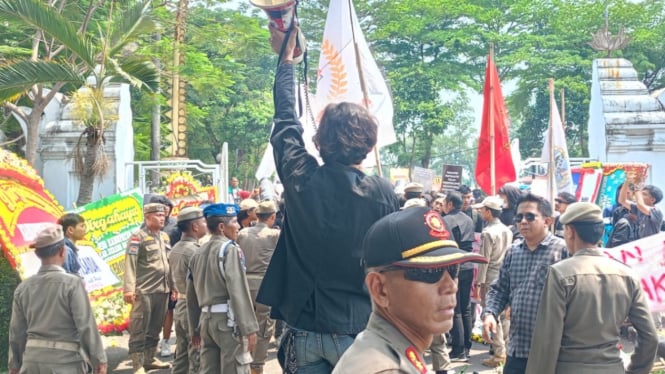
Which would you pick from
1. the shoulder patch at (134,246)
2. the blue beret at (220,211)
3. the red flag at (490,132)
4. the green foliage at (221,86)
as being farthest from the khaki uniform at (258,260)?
the green foliage at (221,86)

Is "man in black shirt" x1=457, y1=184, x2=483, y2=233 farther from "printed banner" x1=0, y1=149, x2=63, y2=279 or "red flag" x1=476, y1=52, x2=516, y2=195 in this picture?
"printed banner" x1=0, y1=149, x2=63, y2=279

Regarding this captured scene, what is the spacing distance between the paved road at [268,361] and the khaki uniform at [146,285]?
1.38ft

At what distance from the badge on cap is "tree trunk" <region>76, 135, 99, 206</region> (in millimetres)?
10726

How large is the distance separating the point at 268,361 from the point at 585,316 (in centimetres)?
527

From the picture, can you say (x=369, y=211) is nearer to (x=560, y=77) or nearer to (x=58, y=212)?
(x=58, y=212)

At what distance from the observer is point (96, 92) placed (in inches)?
465

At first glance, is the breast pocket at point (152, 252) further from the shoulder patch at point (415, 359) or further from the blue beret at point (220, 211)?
the shoulder patch at point (415, 359)

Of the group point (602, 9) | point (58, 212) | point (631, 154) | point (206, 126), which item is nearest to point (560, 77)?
point (602, 9)

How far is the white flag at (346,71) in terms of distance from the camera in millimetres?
6656

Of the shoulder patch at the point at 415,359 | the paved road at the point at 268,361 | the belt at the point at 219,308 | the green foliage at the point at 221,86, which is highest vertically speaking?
the green foliage at the point at 221,86

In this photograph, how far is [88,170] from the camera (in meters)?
12.0

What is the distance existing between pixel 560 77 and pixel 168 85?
1664 cm

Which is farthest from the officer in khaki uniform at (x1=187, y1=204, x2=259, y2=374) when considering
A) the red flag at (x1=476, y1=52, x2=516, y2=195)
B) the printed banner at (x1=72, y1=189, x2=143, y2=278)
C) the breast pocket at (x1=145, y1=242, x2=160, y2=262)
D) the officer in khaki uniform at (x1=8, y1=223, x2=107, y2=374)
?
the printed banner at (x1=72, y1=189, x2=143, y2=278)

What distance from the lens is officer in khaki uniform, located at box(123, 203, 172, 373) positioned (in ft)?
26.0
